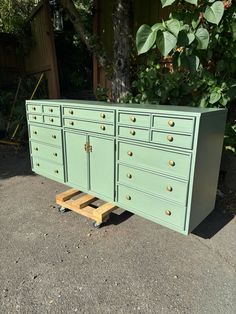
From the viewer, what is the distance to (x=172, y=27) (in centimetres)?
176

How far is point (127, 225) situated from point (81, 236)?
50 centimetres

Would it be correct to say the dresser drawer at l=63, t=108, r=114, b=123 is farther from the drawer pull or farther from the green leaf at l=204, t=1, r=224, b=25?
the green leaf at l=204, t=1, r=224, b=25

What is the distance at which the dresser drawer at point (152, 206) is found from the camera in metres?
2.08

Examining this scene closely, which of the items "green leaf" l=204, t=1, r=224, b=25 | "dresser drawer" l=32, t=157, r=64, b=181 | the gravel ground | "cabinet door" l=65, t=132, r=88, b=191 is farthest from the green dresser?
"green leaf" l=204, t=1, r=224, b=25

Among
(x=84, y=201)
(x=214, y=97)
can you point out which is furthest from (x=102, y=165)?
(x=214, y=97)

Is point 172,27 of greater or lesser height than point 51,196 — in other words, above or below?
above

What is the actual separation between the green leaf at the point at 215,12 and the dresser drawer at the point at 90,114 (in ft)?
3.52

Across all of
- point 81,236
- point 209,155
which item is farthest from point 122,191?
point 209,155

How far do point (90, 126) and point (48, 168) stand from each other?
3.39 feet

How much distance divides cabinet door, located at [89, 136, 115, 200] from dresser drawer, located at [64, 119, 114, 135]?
8 cm

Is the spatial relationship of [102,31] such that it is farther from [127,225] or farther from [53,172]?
[127,225]

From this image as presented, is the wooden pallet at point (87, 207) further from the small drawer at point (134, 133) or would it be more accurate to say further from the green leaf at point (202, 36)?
the green leaf at point (202, 36)

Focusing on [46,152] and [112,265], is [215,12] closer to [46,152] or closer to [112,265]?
[112,265]

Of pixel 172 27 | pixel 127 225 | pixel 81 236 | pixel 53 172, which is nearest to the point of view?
pixel 172 27
